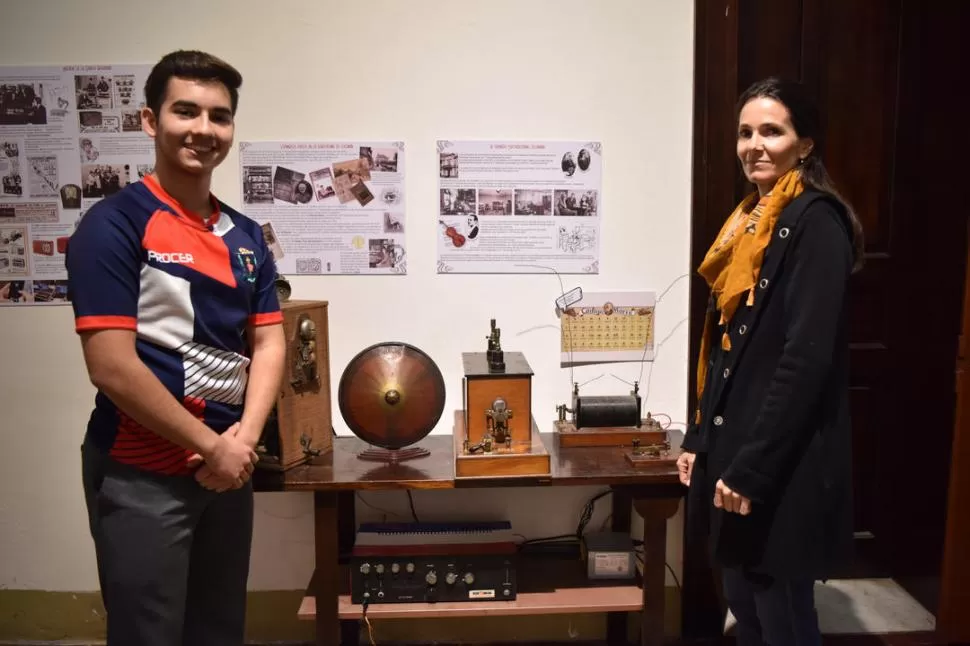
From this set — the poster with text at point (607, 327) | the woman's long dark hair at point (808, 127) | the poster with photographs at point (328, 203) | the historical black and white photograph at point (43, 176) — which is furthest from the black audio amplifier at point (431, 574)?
the historical black and white photograph at point (43, 176)

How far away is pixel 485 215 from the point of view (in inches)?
96.9

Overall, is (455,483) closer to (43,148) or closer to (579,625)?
(579,625)

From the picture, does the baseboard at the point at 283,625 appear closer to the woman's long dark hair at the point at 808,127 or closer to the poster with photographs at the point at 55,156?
the poster with photographs at the point at 55,156

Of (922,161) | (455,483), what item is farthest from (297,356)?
(922,161)

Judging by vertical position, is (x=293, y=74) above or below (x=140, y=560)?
above

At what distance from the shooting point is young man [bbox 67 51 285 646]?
1455 mm

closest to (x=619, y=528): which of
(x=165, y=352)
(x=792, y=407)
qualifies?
(x=792, y=407)

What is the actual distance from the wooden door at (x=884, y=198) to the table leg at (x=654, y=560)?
0.35 m

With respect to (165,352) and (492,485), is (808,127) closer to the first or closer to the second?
(492,485)

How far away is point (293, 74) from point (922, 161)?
7.55 ft

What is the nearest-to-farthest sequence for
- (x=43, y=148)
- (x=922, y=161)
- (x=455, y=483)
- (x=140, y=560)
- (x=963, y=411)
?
(x=140, y=560) → (x=455, y=483) → (x=963, y=411) → (x=43, y=148) → (x=922, y=161)

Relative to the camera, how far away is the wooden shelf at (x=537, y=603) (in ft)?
7.12

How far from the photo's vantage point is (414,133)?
7.97 feet

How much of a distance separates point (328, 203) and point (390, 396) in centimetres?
75
